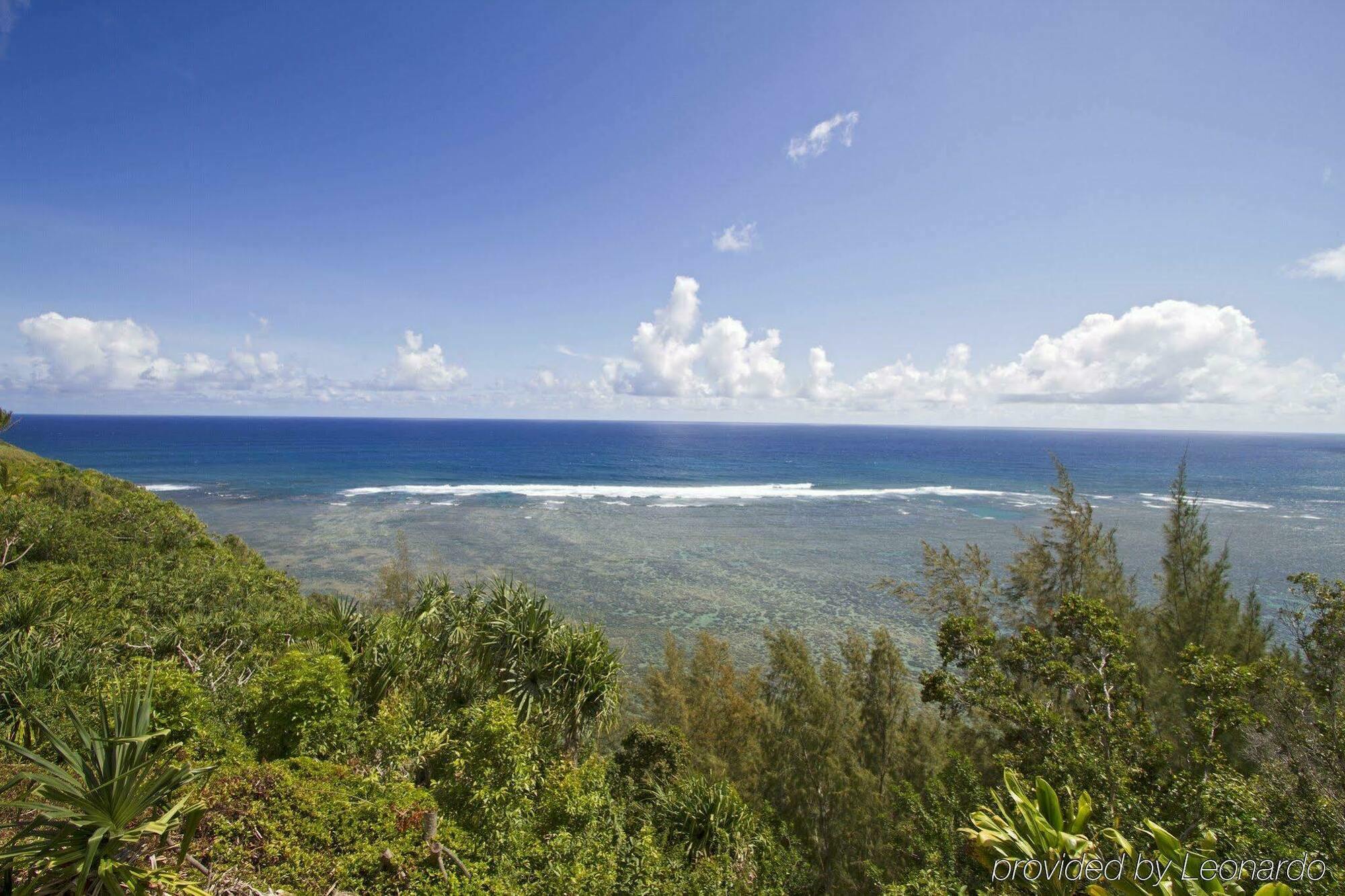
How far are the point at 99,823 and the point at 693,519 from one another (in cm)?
5638

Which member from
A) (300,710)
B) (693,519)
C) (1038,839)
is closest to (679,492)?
(693,519)

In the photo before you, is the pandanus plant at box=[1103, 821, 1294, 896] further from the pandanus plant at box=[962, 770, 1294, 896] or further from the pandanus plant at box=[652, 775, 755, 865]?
the pandanus plant at box=[652, 775, 755, 865]

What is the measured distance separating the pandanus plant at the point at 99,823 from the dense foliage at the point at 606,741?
0.04 m

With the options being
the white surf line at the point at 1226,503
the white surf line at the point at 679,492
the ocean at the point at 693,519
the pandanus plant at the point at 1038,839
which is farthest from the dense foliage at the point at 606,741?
the white surf line at the point at 1226,503

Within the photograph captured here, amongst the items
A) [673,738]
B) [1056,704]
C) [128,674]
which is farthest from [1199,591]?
[128,674]

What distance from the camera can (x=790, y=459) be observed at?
138 meters

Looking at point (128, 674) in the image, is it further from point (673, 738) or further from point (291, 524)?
point (291, 524)

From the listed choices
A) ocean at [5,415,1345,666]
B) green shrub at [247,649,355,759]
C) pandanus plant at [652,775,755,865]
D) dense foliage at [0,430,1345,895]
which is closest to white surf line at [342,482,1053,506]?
ocean at [5,415,1345,666]

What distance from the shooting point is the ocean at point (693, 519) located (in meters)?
Result: 35.3

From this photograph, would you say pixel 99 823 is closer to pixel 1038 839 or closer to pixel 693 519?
pixel 1038 839

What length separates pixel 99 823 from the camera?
5.35m

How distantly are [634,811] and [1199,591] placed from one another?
66.5 ft

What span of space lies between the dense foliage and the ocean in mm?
10543

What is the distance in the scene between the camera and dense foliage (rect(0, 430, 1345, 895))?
20.8 feet
